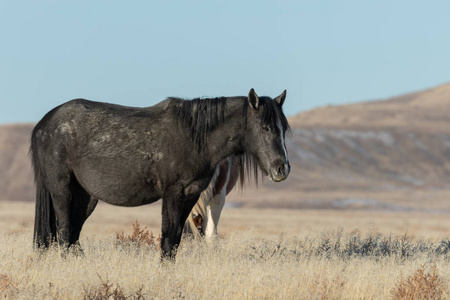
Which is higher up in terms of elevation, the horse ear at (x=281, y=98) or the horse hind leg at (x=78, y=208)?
the horse ear at (x=281, y=98)

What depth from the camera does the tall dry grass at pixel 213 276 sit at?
295 inches

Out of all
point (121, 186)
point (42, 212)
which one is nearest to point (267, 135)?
point (121, 186)

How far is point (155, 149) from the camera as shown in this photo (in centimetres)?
905

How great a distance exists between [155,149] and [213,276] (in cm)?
178

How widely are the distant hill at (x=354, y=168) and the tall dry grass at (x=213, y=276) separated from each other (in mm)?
61078

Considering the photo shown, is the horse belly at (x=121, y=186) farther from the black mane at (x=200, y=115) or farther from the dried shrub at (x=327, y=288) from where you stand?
the dried shrub at (x=327, y=288)

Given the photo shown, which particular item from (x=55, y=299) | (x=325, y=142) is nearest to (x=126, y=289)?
(x=55, y=299)

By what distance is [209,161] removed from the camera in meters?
8.99

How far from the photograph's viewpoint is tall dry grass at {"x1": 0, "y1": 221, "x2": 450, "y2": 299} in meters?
7.50

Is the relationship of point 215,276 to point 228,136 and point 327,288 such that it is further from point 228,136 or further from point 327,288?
point 228,136

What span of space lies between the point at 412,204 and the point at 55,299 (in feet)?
228

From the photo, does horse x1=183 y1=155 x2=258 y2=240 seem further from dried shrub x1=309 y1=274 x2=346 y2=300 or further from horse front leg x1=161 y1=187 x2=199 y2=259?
dried shrub x1=309 y1=274 x2=346 y2=300

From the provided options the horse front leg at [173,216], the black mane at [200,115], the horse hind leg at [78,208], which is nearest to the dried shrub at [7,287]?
the horse front leg at [173,216]

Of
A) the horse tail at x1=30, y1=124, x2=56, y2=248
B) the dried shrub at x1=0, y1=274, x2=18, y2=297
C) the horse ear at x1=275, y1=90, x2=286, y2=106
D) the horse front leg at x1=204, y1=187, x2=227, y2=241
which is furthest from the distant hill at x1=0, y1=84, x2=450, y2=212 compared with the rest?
the dried shrub at x1=0, y1=274, x2=18, y2=297
